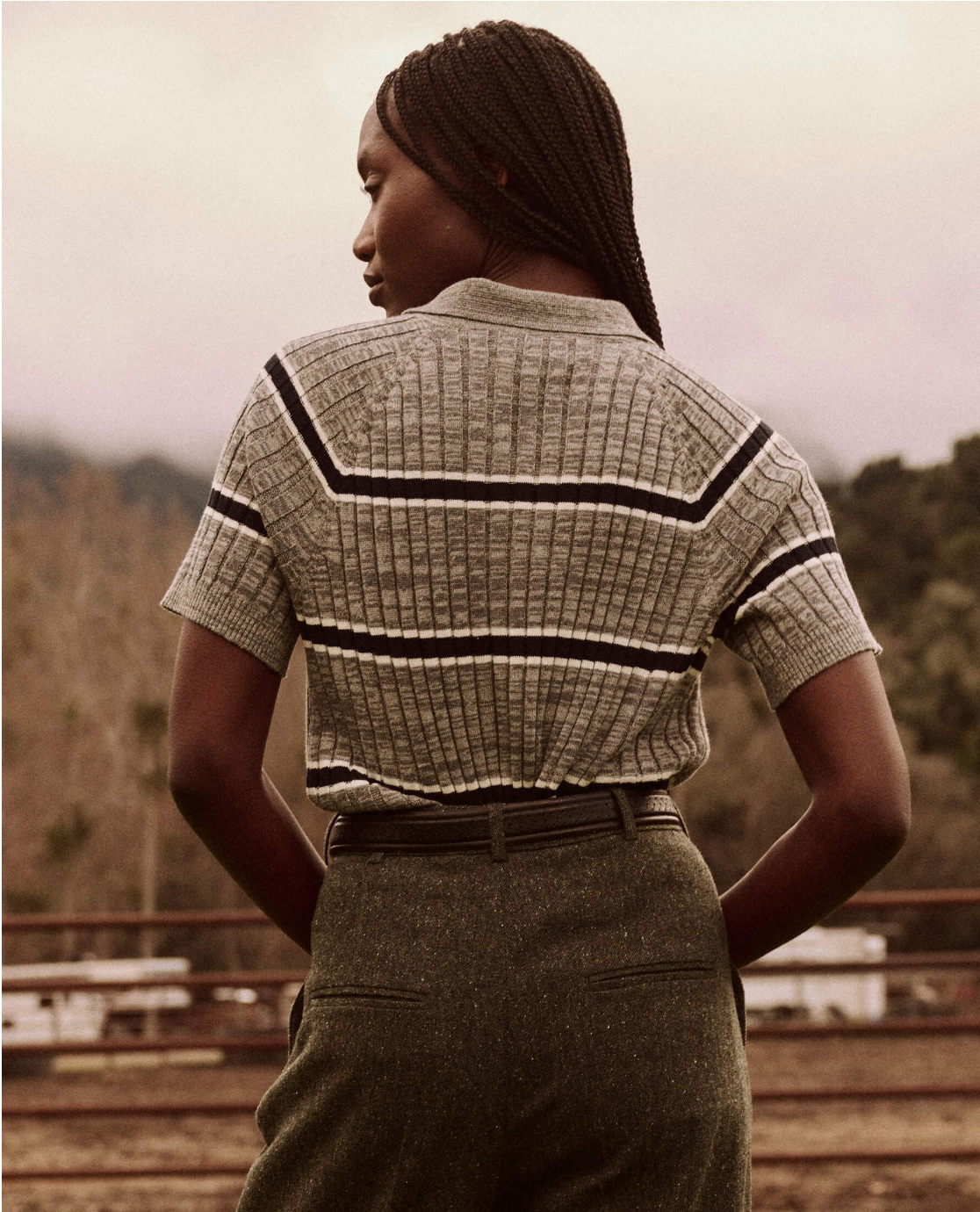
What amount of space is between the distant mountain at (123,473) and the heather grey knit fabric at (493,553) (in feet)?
96.8

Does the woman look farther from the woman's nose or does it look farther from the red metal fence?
the red metal fence

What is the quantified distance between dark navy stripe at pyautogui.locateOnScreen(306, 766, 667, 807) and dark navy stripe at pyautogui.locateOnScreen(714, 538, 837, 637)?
0.15m

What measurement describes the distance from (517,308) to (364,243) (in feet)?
0.63

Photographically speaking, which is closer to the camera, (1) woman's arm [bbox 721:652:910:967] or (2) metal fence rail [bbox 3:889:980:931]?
(1) woman's arm [bbox 721:652:910:967]

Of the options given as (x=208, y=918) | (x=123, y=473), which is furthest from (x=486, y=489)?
(x=123, y=473)

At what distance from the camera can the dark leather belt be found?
102 centimetres

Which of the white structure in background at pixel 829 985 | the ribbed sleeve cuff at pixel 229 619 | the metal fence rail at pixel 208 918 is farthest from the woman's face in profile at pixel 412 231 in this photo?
the white structure in background at pixel 829 985

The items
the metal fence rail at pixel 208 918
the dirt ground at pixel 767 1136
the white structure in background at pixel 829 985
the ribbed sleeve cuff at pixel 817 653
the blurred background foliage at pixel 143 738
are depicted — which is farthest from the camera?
the blurred background foliage at pixel 143 738

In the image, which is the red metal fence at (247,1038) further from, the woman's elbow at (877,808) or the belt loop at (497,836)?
the belt loop at (497,836)

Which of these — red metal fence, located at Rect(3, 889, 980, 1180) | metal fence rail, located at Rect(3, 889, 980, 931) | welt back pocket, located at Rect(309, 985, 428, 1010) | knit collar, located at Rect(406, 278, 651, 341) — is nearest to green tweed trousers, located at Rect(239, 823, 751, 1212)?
welt back pocket, located at Rect(309, 985, 428, 1010)

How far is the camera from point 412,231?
1.15 m

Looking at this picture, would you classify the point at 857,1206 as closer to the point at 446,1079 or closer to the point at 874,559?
the point at 446,1079

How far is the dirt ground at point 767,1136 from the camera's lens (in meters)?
7.80

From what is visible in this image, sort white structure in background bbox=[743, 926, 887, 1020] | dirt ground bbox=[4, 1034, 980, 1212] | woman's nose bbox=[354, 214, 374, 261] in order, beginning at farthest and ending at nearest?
white structure in background bbox=[743, 926, 887, 1020], dirt ground bbox=[4, 1034, 980, 1212], woman's nose bbox=[354, 214, 374, 261]
